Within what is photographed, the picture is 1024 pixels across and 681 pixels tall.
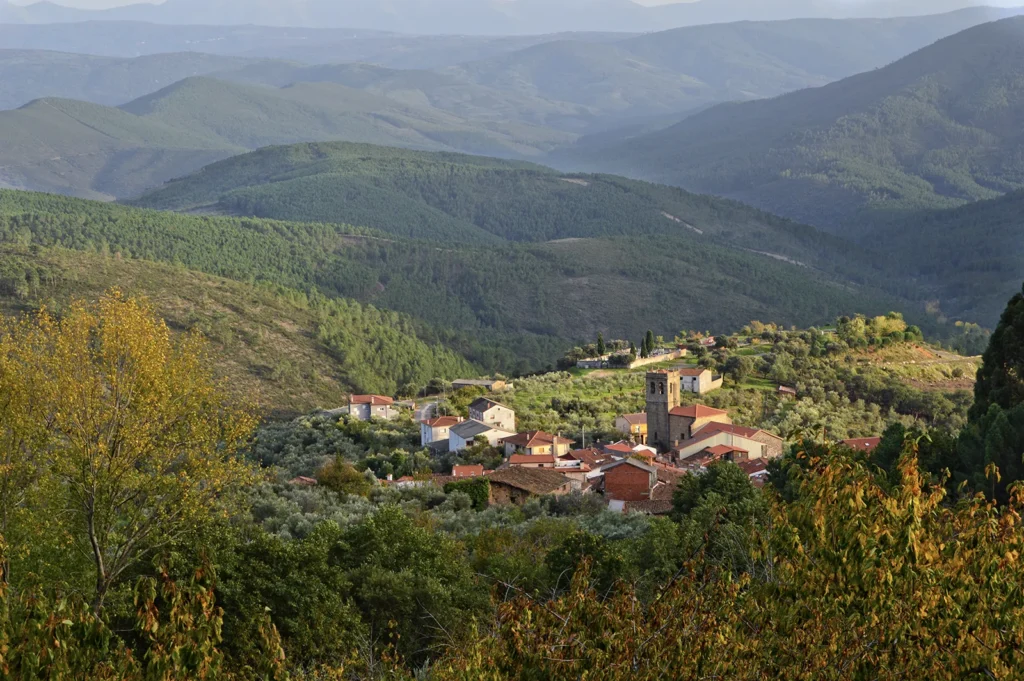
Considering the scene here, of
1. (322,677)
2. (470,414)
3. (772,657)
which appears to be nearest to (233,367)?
(470,414)

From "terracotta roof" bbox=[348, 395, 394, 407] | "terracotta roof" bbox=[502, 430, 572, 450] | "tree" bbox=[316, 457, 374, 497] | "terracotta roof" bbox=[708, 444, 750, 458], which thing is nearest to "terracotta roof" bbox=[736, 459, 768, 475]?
"terracotta roof" bbox=[708, 444, 750, 458]

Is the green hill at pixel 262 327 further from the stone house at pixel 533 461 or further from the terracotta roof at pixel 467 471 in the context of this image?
the terracotta roof at pixel 467 471

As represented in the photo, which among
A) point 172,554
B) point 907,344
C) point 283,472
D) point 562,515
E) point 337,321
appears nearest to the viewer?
point 172,554

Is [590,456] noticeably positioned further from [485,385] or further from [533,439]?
[485,385]

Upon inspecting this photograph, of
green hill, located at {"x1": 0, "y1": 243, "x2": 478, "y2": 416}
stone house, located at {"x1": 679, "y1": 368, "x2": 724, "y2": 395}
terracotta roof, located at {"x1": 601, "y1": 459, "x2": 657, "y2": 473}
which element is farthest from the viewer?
green hill, located at {"x1": 0, "y1": 243, "x2": 478, "y2": 416}

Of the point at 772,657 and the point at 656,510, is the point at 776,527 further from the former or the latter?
the point at 656,510

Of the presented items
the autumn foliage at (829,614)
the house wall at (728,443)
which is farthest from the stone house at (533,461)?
the autumn foliage at (829,614)

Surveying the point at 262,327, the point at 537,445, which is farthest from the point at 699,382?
the point at 262,327

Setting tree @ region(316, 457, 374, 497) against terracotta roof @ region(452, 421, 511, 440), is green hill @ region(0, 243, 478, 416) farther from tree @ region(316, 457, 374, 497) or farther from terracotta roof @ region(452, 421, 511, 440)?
tree @ region(316, 457, 374, 497)
